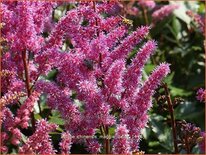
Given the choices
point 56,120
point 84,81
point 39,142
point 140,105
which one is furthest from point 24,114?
point 56,120

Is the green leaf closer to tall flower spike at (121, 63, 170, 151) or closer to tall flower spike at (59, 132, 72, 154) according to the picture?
tall flower spike at (121, 63, 170, 151)

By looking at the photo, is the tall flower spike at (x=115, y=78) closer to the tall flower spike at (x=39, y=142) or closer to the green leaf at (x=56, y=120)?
the tall flower spike at (x=39, y=142)

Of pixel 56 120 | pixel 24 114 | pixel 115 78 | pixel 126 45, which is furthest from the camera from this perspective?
pixel 56 120

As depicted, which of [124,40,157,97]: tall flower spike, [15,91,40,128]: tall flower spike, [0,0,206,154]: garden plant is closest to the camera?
[15,91,40,128]: tall flower spike

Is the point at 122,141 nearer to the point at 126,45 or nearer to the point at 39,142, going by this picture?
the point at 39,142

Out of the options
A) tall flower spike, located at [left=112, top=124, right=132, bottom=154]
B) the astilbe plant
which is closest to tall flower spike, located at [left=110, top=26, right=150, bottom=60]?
the astilbe plant

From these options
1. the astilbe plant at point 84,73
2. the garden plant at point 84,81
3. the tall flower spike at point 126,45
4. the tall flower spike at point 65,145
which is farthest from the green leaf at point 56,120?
the tall flower spike at point 65,145

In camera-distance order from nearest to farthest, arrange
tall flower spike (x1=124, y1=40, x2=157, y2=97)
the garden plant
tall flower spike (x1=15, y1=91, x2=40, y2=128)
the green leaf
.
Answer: tall flower spike (x1=15, y1=91, x2=40, y2=128) → the garden plant → tall flower spike (x1=124, y1=40, x2=157, y2=97) → the green leaf
